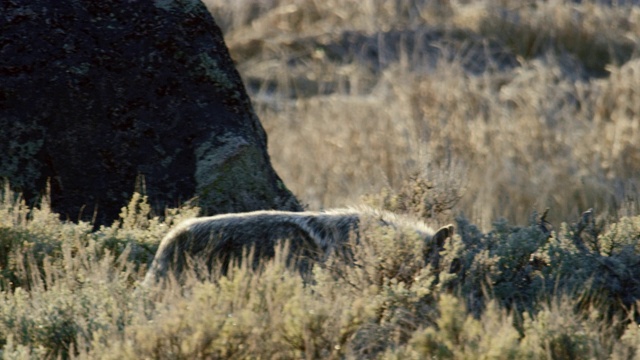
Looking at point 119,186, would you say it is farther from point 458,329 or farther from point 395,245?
point 458,329

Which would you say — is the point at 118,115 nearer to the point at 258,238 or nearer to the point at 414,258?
the point at 258,238

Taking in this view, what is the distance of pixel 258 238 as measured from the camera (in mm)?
5438

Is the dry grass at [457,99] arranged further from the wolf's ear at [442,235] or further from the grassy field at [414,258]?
the wolf's ear at [442,235]

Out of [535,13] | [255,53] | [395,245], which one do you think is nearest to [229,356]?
[395,245]

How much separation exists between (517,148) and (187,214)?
6.81m

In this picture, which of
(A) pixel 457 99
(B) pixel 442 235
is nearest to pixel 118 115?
(B) pixel 442 235

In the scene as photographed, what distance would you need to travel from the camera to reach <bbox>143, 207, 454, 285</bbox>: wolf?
17.6ft

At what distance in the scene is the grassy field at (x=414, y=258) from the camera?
4125 mm

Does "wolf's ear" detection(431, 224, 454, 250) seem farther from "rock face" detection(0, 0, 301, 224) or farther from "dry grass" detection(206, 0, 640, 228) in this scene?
"rock face" detection(0, 0, 301, 224)

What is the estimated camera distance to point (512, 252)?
17.8 feet

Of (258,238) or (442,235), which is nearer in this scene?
(442,235)

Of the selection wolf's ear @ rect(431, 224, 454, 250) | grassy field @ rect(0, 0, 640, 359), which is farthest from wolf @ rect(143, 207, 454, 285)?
grassy field @ rect(0, 0, 640, 359)

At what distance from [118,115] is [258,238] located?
6.76 ft

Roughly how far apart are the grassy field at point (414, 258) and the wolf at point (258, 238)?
151 millimetres
